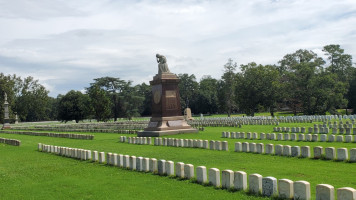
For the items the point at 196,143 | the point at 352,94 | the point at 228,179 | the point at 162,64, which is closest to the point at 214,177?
the point at 228,179

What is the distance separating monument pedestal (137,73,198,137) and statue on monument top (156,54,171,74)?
553 mm

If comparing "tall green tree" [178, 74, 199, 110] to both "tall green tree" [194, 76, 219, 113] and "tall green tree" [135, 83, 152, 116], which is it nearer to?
"tall green tree" [194, 76, 219, 113]

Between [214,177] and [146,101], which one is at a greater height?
[146,101]

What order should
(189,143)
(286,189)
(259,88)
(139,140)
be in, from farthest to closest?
(259,88)
(139,140)
(189,143)
(286,189)

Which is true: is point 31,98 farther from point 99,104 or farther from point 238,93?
point 238,93

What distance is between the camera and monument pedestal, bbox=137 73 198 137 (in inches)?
1075

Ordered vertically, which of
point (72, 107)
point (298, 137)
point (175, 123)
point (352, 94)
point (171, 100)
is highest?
point (352, 94)

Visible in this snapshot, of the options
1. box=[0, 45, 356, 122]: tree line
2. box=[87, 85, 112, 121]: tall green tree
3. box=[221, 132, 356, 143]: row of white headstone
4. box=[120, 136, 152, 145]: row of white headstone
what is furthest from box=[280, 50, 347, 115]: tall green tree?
box=[120, 136, 152, 145]: row of white headstone

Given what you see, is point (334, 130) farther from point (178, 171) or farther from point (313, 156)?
point (178, 171)

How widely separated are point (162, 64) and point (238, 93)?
32847mm

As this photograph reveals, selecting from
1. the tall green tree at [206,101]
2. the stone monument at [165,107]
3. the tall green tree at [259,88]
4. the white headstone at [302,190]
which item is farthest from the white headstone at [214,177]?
the tall green tree at [206,101]

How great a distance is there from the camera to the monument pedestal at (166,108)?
1075 inches

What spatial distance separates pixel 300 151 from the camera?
1413 centimetres

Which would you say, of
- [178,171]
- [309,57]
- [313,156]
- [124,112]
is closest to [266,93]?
[309,57]
